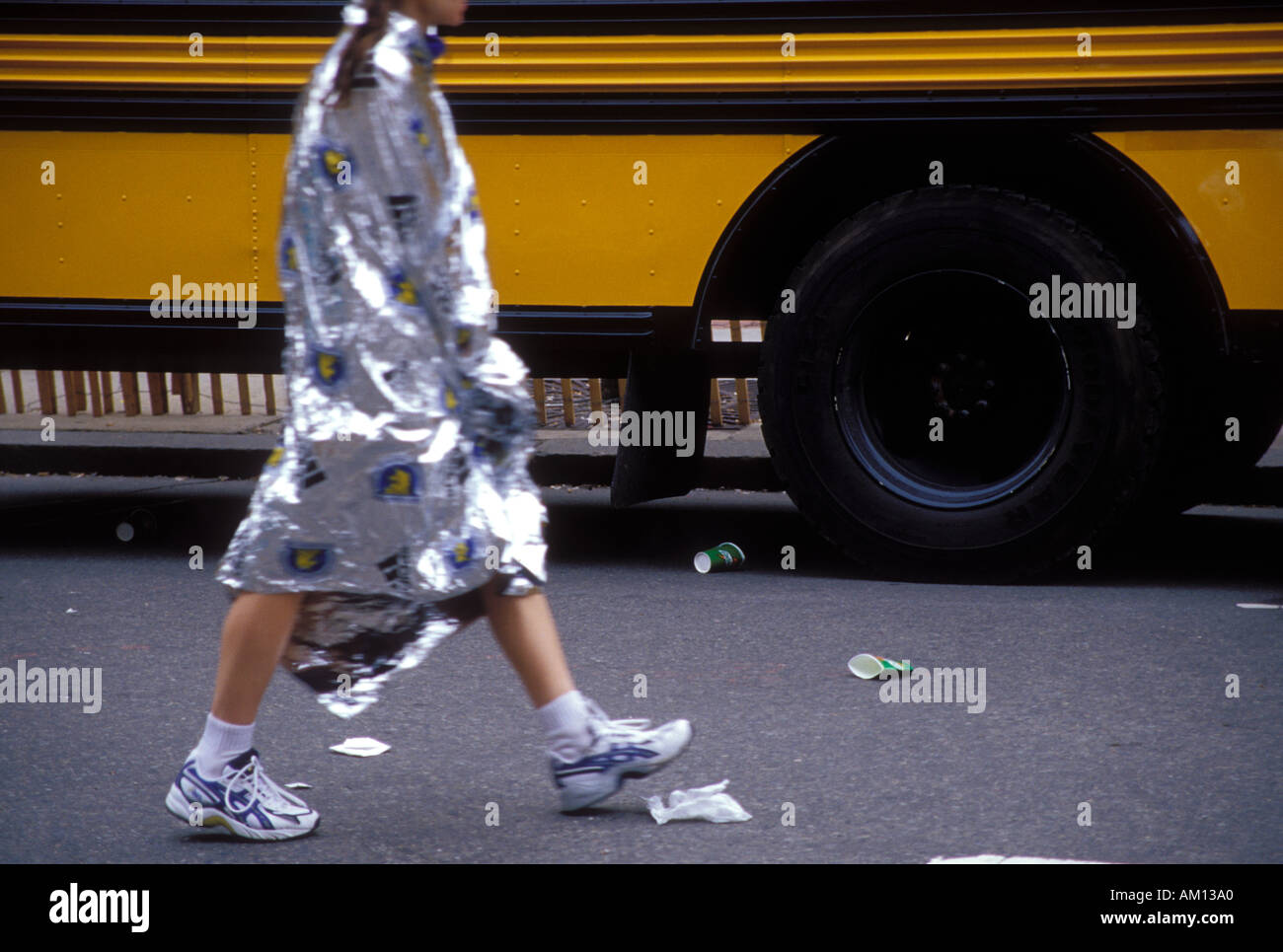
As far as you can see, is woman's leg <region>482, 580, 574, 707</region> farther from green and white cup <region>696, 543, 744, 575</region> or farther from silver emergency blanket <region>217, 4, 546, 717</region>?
green and white cup <region>696, 543, 744, 575</region>

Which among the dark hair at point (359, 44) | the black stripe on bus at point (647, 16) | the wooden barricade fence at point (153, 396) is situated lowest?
the wooden barricade fence at point (153, 396)

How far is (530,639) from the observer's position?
10.2 ft

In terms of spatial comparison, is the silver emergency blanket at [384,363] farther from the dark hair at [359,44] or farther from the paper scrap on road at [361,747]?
the paper scrap on road at [361,747]

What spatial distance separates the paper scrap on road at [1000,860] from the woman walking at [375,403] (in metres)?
0.85

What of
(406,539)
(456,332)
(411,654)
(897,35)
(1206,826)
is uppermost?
(897,35)

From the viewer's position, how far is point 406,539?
297 cm

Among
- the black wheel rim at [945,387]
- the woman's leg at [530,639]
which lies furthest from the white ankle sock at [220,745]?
the black wheel rim at [945,387]

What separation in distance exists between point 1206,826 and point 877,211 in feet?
8.89

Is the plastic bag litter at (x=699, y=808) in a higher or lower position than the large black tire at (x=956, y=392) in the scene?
lower

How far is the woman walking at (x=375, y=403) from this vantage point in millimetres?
2920

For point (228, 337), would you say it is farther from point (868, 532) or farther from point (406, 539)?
point (406, 539)

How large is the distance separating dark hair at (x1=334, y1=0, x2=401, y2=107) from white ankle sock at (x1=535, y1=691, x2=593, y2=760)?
1.12m

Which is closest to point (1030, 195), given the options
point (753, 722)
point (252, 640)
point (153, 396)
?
point (753, 722)
